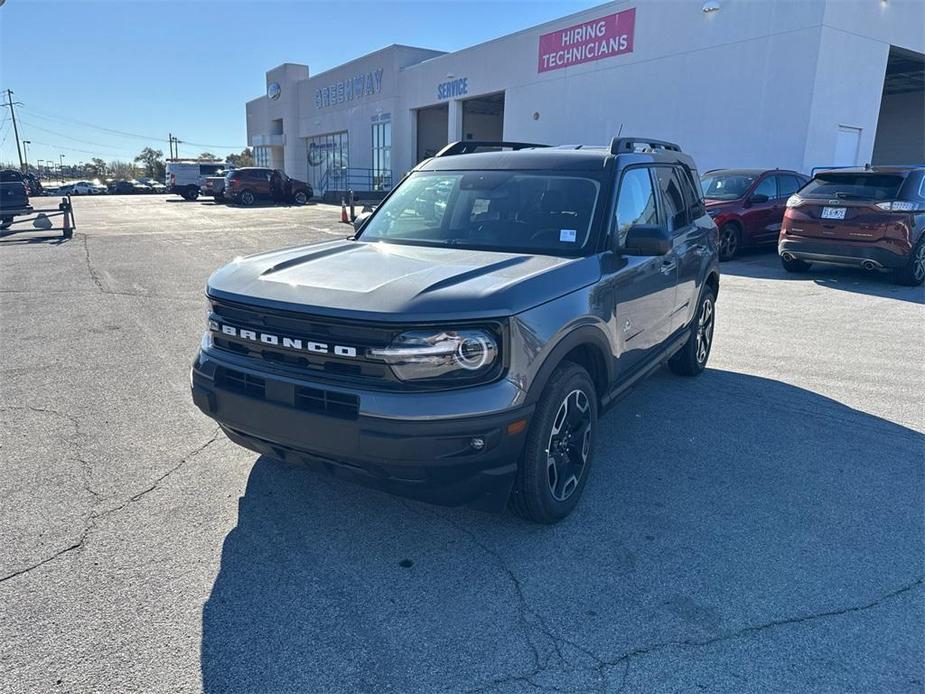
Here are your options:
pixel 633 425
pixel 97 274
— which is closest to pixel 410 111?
pixel 97 274

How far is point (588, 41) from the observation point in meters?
21.5

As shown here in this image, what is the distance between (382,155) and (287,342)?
35158mm

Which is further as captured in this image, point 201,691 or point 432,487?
point 432,487

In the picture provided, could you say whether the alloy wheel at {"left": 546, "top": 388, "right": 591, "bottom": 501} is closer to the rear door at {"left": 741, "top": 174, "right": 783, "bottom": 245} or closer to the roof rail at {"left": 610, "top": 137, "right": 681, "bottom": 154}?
the roof rail at {"left": 610, "top": 137, "right": 681, "bottom": 154}

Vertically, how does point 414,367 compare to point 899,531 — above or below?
above

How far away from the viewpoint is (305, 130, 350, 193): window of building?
40938 millimetres

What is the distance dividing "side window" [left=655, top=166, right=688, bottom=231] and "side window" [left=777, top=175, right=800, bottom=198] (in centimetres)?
984

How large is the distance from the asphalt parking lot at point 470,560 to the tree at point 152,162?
344 feet

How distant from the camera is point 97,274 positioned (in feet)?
36.6

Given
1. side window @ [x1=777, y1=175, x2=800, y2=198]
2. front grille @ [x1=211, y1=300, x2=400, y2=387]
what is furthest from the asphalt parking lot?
side window @ [x1=777, y1=175, x2=800, y2=198]

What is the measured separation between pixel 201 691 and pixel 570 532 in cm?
185

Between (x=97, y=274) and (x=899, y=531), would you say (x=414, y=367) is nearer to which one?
(x=899, y=531)

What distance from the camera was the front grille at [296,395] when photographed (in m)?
2.79

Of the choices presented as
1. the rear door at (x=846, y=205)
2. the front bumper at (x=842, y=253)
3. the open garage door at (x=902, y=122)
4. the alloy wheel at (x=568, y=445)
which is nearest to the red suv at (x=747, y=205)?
the front bumper at (x=842, y=253)
